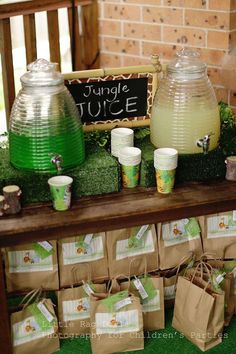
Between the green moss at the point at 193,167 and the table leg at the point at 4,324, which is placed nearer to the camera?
the table leg at the point at 4,324

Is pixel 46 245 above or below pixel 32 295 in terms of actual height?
above

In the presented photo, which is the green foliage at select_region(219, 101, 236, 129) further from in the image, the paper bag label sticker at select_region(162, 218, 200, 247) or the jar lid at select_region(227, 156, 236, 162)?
the paper bag label sticker at select_region(162, 218, 200, 247)

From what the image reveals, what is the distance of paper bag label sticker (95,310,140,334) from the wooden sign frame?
2.42ft

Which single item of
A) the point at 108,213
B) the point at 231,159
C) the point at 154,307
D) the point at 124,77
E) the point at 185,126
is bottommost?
the point at 154,307

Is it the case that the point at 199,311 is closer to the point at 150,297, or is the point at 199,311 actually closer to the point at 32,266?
the point at 150,297

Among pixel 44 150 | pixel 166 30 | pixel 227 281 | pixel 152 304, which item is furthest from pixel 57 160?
pixel 166 30

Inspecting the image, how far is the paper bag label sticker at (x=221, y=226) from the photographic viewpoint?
2394 mm

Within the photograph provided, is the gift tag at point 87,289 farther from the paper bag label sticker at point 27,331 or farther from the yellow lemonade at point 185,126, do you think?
the yellow lemonade at point 185,126

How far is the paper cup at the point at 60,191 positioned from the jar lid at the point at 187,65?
58 cm

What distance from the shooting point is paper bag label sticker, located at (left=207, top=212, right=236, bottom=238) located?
7.86 feet

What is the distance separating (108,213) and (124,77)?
2.02 ft

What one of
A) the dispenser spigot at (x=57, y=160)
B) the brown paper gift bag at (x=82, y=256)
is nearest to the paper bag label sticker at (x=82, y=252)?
the brown paper gift bag at (x=82, y=256)

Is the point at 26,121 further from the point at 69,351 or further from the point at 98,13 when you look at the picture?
the point at 98,13

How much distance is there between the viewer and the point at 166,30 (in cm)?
341
